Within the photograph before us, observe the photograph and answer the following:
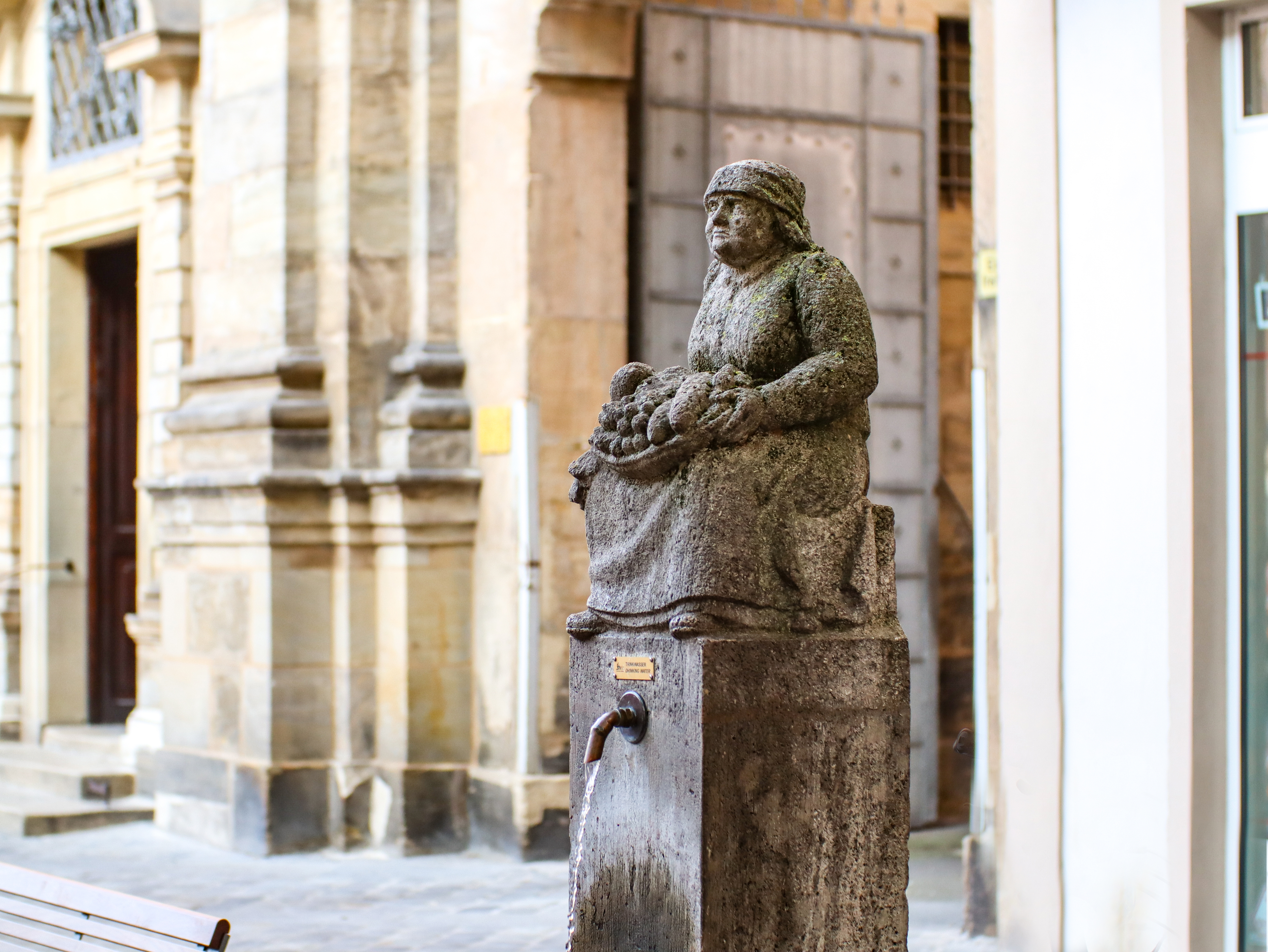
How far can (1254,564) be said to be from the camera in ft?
18.2

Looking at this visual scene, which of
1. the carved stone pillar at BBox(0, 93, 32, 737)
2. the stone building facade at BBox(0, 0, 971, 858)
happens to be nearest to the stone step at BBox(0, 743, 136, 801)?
the stone building facade at BBox(0, 0, 971, 858)

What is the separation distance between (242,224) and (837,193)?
2.98 metres

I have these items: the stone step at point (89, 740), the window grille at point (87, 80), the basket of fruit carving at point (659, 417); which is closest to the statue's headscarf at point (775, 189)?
the basket of fruit carving at point (659, 417)

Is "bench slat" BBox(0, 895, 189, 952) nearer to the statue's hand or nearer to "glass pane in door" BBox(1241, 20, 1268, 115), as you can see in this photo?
the statue's hand

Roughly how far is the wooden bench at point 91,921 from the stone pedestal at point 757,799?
41.4 inches

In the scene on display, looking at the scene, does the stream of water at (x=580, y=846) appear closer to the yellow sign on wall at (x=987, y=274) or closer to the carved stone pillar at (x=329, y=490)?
the yellow sign on wall at (x=987, y=274)

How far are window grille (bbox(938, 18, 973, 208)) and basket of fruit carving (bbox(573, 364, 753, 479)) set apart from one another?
5.84 meters

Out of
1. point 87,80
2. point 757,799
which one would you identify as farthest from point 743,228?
point 87,80

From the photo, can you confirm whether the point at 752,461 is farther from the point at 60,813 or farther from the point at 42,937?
the point at 60,813

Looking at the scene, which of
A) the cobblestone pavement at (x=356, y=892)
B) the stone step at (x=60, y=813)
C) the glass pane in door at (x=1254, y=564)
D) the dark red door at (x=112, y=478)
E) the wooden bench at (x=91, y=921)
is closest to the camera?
the wooden bench at (x=91, y=921)

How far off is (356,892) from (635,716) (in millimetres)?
3226

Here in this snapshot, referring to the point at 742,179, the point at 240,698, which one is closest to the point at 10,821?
the point at 240,698

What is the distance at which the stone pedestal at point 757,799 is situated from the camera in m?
4.11

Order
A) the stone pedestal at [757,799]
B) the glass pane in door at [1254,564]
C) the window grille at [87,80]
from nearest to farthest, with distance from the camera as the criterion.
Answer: the stone pedestal at [757,799] < the glass pane in door at [1254,564] < the window grille at [87,80]
